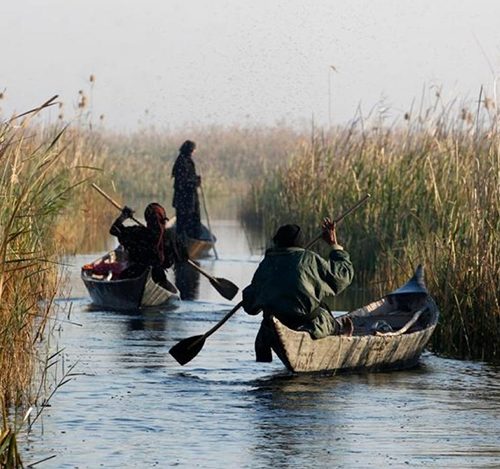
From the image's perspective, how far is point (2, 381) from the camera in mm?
11031

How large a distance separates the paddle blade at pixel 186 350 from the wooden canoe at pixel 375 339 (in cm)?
104

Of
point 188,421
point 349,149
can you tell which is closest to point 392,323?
point 188,421

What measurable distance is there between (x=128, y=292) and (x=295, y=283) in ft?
20.5

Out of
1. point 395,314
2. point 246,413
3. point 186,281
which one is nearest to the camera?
point 246,413

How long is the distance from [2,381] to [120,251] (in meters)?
10.9

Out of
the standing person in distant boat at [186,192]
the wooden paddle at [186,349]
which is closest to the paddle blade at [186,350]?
the wooden paddle at [186,349]

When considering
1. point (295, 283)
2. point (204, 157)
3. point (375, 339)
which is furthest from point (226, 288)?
point (204, 157)

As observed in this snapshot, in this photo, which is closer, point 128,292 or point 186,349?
point 186,349

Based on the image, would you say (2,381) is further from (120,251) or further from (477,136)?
(120,251)

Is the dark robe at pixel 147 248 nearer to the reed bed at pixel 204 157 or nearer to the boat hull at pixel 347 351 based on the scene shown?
the boat hull at pixel 347 351

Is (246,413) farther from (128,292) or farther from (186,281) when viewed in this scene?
(186,281)

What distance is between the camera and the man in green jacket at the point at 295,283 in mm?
13562

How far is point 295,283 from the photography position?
44.4 ft

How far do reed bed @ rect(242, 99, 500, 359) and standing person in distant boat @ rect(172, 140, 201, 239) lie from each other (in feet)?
4.57
